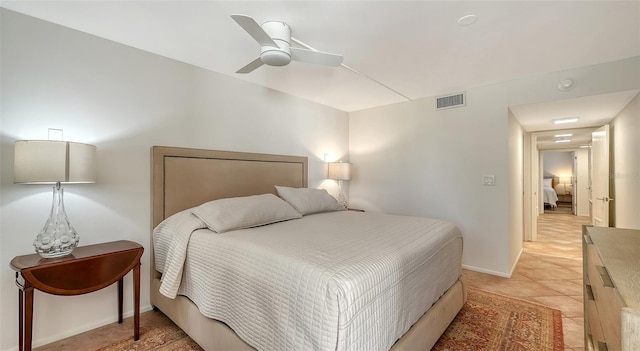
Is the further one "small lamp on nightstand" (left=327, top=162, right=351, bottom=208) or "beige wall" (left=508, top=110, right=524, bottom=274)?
"small lamp on nightstand" (left=327, top=162, right=351, bottom=208)

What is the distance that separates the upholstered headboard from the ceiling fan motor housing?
1401mm

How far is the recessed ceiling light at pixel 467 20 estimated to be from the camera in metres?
1.94

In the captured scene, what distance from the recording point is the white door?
3545 mm

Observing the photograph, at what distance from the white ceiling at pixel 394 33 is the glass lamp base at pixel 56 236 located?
4.45 ft

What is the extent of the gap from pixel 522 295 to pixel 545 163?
9.68 meters

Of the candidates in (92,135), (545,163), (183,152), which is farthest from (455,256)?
(545,163)

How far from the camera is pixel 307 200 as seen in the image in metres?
3.12

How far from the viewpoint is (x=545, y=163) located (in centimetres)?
1003

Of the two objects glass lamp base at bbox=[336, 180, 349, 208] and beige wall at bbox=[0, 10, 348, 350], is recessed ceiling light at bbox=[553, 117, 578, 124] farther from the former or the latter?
beige wall at bbox=[0, 10, 348, 350]

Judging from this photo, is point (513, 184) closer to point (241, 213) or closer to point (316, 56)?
point (316, 56)

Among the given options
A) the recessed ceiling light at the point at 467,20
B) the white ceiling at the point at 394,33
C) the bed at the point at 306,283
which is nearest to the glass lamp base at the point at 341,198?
the bed at the point at 306,283

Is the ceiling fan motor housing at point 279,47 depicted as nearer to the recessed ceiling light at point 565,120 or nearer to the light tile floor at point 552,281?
the light tile floor at point 552,281

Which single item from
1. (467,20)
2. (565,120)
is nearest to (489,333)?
(467,20)

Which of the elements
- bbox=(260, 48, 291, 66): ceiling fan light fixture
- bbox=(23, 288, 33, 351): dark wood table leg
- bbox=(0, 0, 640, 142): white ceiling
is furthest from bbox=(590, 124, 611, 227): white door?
bbox=(23, 288, 33, 351): dark wood table leg
